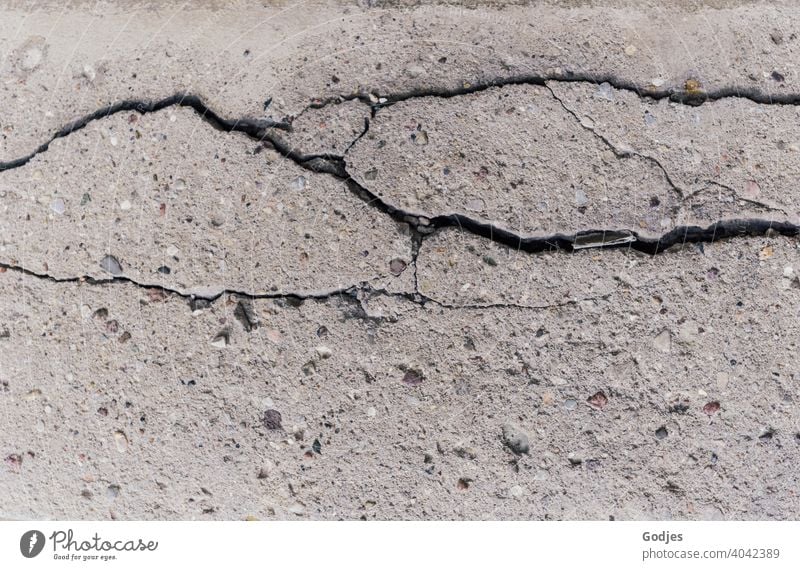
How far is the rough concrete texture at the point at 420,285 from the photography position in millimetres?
2008

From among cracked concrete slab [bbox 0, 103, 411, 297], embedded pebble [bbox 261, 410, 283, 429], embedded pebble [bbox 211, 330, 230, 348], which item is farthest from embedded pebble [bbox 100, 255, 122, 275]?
embedded pebble [bbox 261, 410, 283, 429]

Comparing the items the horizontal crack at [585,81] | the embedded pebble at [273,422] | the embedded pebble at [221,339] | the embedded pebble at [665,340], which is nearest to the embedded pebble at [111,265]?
the embedded pebble at [221,339]

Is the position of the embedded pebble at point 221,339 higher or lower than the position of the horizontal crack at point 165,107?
lower

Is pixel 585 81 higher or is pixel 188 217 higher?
pixel 585 81

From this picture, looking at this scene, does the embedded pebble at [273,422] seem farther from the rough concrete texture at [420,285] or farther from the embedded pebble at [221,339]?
the embedded pebble at [221,339]

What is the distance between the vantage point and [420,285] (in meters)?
2.01

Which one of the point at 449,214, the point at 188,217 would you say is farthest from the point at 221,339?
the point at 449,214

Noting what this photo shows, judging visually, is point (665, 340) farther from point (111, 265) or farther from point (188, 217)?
point (111, 265)

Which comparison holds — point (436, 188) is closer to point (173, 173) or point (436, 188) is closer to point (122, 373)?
point (173, 173)

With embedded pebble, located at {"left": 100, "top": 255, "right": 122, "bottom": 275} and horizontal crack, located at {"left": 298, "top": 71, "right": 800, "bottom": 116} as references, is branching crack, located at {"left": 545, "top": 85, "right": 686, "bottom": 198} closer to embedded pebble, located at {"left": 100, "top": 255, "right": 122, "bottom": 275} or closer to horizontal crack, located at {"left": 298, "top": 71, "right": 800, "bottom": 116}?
horizontal crack, located at {"left": 298, "top": 71, "right": 800, "bottom": 116}

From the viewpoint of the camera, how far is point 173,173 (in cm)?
205

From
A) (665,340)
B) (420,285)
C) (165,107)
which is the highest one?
(165,107)

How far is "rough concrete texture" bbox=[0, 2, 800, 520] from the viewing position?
201 centimetres

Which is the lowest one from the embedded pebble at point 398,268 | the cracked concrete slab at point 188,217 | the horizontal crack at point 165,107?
the embedded pebble at point 398,268
